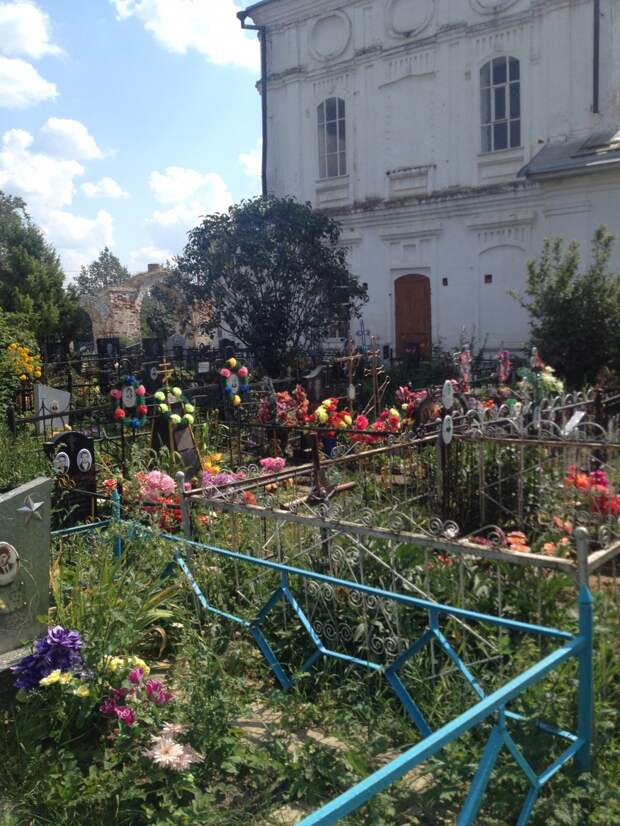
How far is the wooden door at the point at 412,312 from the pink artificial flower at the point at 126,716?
15.4 metres

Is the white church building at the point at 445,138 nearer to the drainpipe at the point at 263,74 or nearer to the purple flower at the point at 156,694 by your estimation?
the drainpipe at the point at 263,74

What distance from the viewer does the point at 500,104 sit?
55.9 feet

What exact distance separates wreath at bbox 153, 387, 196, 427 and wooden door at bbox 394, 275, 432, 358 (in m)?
10.8

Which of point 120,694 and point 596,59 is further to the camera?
point 596,59

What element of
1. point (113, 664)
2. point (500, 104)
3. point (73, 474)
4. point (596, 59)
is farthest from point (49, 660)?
point (500, 104)

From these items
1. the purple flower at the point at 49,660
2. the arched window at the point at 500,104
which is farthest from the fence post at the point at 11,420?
the arched window at the point at 500,104

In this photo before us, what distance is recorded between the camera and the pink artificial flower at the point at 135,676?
3355 mm

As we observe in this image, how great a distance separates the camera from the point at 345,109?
19406 millimetres

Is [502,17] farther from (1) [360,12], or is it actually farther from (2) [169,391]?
(2) [169,391]

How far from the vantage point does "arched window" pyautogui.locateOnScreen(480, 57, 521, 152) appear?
16781 mm

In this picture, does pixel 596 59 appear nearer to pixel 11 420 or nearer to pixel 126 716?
pixel 11 420

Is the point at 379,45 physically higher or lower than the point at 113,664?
higher

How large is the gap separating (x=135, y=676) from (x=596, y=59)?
611 inches

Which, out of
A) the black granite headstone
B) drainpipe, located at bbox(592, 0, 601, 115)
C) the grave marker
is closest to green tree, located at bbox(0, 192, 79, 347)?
drainpipe, located at bbox(592, 0, 601, 115)
